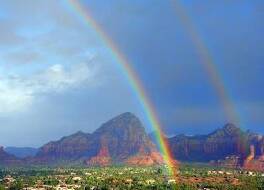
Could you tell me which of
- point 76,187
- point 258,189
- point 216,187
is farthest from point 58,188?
point 258,189

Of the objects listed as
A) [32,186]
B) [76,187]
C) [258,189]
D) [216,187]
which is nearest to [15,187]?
[32,186]

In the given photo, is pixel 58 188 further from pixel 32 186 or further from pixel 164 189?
pixel 164 189

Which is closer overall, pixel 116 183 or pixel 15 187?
pixel 15 187

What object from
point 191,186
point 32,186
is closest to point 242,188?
point 191,186

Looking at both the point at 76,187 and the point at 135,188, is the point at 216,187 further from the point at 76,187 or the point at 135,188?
the point at 76,187

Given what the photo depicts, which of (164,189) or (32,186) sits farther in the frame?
(32,186)

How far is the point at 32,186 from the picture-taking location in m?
192

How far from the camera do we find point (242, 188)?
19200 cm

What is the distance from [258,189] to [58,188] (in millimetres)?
68272

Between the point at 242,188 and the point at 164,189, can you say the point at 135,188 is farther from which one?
the point at 242,188

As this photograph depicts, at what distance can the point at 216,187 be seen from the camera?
632ft

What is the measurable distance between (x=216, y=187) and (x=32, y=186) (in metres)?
64.0

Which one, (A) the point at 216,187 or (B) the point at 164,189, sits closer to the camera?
(B) the point at 164,189

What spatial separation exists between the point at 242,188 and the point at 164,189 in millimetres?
30806
